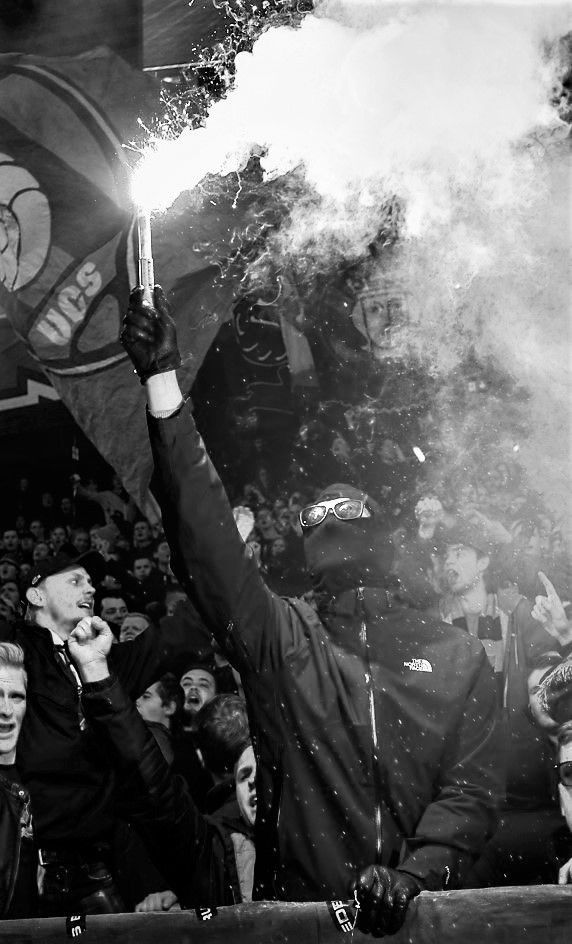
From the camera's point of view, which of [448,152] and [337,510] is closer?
[337,510]

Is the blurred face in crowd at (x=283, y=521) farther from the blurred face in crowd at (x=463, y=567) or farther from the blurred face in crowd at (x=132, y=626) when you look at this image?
the blurred face in crowd at (x=463, y=567)

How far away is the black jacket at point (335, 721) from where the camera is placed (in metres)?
2.95

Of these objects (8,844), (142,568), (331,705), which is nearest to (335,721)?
(331,705)

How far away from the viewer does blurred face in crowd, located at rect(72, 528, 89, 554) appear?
610cm

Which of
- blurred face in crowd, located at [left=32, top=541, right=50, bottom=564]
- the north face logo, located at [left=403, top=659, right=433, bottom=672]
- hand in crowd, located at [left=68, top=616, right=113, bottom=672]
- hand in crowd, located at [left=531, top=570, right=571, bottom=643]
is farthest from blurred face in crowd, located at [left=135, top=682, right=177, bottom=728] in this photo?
blurred face in crowd, located at [left=32, top=541, right=50, bottom=564]

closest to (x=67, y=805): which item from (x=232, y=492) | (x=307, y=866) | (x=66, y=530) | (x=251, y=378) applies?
(x=307, y=866)

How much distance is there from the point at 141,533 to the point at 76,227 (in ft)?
7.91

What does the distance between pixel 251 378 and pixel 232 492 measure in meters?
0.90

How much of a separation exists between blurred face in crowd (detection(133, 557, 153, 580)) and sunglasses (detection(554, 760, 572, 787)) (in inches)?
102

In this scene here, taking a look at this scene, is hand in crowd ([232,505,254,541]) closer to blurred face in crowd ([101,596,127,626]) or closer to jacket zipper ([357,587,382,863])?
blurred face in crowd ([101,596,127,626])

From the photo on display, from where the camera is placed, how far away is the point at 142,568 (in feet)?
18.1

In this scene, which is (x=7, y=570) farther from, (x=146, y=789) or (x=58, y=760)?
(x=146, y=789)

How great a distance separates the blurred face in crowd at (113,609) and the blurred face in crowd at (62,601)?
19.7 inches

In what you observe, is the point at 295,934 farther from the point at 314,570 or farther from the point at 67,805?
the point at 67,805
